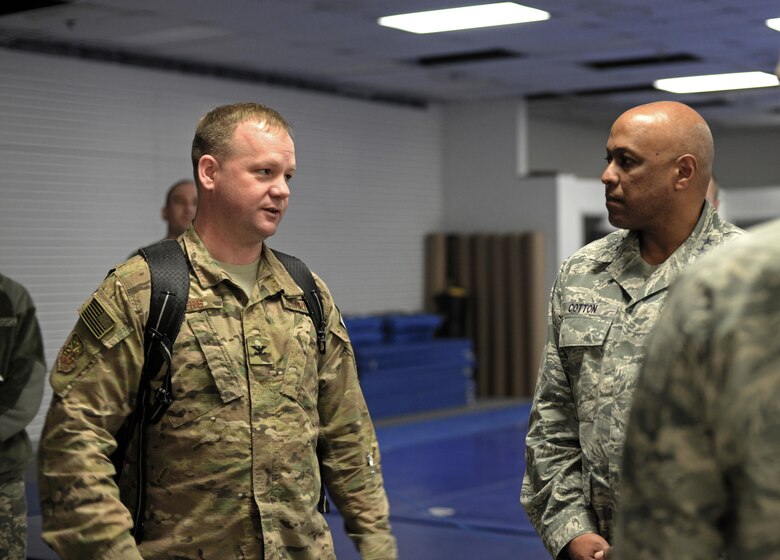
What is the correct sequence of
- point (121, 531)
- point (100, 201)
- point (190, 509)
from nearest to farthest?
point (121, 531), point (190, 509), point (100, 201)

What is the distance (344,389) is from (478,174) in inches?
429

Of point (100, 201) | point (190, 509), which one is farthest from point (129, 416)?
point (100, 201)

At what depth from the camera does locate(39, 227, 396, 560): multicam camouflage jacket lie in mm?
2354

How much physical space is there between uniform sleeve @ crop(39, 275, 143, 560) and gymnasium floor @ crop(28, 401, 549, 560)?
380cm

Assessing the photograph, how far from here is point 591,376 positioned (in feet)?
9.01

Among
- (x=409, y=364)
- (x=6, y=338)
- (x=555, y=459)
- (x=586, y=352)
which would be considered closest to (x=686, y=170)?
(x=586, y=352)

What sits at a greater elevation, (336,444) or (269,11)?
(269,11)

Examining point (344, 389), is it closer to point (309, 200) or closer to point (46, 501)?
point (46, 501)

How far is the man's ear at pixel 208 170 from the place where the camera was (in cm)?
271

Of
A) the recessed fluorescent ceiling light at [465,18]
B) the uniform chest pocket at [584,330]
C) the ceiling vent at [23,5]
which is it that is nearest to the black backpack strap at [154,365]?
the uniform chest pocket at [584,330]

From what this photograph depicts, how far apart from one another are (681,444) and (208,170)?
1.78 m

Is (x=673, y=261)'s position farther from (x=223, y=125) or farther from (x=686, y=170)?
(x=223, y=125)

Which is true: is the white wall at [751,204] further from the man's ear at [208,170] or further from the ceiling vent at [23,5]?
the man's ear at [208,170]

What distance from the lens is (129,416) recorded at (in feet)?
8.28
